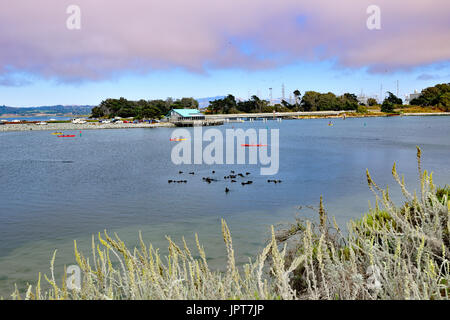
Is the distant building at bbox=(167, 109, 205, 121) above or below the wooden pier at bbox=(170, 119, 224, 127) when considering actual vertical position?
above

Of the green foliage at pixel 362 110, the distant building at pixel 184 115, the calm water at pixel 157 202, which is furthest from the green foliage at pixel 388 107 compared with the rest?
the calm water at pixel 157 202

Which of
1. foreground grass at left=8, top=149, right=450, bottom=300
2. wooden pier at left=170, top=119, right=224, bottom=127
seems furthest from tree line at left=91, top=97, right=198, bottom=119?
foreground grass at left=8, top=149, right=450, bottom=300

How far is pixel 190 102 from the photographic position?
611ft

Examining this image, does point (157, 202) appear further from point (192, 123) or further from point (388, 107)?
point (388, 107)

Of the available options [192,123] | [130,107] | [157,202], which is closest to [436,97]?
[192,123]

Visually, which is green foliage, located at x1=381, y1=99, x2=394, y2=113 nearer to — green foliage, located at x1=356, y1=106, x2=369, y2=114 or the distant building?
green foliage, located at x1=356, y1=106, x2=369, y2=114

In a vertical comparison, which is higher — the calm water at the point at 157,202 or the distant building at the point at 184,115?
the distant building at the point at 184,115

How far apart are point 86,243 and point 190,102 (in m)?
176

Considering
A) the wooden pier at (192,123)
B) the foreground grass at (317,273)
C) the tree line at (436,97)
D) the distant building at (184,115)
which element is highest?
the tree line at (436,97)

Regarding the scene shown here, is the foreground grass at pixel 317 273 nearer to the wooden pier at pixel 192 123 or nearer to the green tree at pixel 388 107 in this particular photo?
the wooden pier at pixel 192 123

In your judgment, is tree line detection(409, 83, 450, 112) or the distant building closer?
the distant building

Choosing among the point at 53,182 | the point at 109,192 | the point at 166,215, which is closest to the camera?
the point at 166,215
